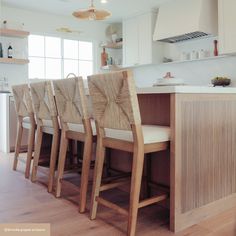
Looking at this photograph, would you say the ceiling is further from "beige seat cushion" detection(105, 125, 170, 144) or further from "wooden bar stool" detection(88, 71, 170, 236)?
"beige seat cushion" detection(105, 125, 170, 144)

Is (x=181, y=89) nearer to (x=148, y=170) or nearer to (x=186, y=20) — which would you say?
(x=148, y=170)

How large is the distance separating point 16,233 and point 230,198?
1.75 meters

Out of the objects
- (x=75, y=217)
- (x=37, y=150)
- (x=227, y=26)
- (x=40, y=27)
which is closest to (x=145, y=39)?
(x=227, y=26)

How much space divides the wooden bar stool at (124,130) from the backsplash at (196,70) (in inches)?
123

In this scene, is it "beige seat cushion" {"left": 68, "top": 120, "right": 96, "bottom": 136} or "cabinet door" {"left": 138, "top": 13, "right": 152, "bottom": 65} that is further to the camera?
"cabinet door" {"left": 138, "top": 13, "right": 152, "bottom": 65}

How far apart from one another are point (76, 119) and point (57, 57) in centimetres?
395

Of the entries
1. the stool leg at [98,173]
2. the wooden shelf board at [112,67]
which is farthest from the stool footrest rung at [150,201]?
the wooden shelf board at [112,67]

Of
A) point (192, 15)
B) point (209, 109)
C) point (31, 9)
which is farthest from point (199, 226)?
point (31, 9)

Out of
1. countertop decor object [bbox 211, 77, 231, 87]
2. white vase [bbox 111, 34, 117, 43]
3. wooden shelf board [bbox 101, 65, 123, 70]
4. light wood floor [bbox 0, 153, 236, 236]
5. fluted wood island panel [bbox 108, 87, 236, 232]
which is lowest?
light wood floor [bbox 0, 153, 236, 236]

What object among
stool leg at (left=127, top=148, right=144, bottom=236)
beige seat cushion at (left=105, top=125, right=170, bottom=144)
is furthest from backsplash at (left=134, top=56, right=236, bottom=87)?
stool leg at (left=127, top=148, right=144, bottom=236)

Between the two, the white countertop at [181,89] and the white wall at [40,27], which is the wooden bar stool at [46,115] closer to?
the white countertop at [181,89]

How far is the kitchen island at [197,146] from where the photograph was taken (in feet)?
5.95

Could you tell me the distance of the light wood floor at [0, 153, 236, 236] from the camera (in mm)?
1825

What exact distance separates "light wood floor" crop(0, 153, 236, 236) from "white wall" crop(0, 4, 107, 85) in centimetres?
306
